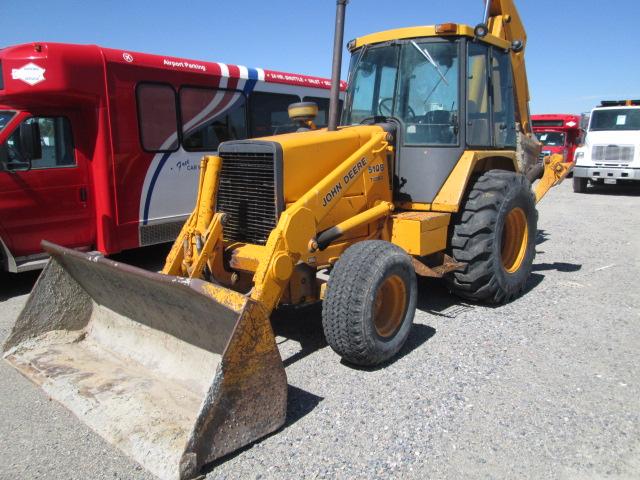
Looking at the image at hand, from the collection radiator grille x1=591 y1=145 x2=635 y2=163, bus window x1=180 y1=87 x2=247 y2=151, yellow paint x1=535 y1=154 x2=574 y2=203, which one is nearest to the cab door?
bus window x1=180 y1=87 x2=247 y2=151

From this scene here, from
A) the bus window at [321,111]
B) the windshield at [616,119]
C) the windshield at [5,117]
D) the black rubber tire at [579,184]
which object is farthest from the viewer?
the black rubber tire at [579,184]

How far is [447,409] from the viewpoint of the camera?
343 centimetres

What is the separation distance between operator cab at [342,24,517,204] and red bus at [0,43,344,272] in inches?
125

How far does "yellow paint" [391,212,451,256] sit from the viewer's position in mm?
4613

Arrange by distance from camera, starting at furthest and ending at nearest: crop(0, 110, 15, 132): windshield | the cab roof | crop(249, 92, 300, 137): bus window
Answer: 1. crop(249, 92, 300, 137): bus window
2. crop(0, 110, 15, 132): windshield
3. the cab roof

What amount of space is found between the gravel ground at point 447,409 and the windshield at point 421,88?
1729mm

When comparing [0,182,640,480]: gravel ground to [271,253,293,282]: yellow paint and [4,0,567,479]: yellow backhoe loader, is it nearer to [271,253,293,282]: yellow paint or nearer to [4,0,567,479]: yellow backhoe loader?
[4,0,567,479]: yellow backhoe loader

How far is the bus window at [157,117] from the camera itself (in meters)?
7.02

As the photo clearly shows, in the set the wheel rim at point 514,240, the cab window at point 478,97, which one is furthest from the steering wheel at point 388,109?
the wheel rim at point 514,240

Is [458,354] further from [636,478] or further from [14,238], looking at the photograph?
[14,238]

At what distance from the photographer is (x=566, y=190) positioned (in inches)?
680

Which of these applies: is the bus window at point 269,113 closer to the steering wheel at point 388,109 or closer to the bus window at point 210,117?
the bus window at point 210,117

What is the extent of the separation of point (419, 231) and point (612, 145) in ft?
42.7

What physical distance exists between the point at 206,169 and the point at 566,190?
1589cm
